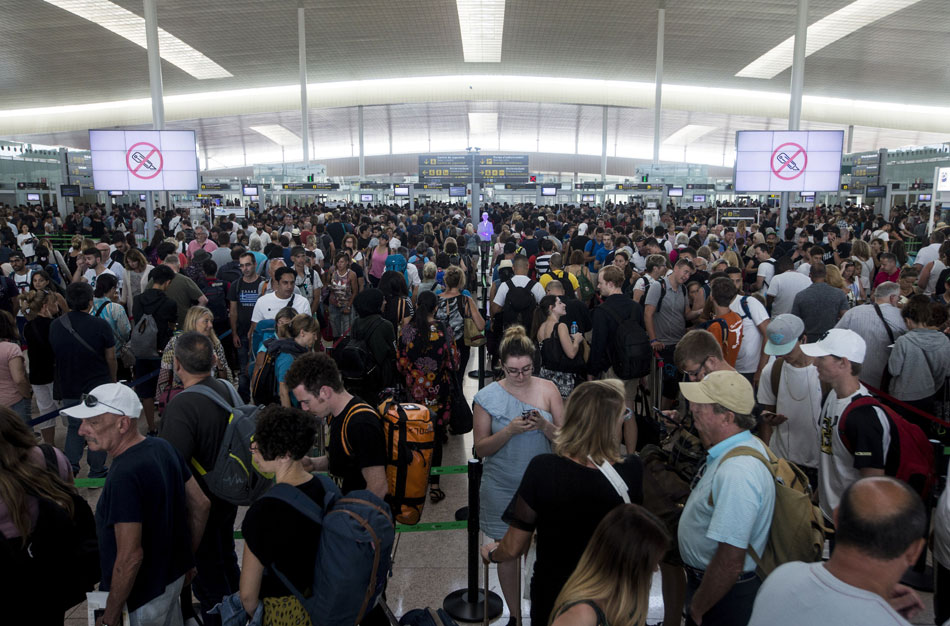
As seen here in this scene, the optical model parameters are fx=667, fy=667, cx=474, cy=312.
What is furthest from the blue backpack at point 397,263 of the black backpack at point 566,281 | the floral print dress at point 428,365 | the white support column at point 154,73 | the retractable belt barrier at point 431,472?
the white support column at point 154,73

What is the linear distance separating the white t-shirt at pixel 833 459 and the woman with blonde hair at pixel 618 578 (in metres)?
1.68

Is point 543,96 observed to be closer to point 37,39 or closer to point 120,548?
point 37,39

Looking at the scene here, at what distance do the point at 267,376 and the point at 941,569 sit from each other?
393 centimetres

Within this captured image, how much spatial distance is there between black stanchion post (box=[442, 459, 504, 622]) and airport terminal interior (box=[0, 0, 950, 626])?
2 cm

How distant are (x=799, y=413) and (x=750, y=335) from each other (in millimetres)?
1587

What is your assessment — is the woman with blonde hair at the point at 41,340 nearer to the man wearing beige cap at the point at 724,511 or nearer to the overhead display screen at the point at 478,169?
the man wearing beige cap at the point at 724,511

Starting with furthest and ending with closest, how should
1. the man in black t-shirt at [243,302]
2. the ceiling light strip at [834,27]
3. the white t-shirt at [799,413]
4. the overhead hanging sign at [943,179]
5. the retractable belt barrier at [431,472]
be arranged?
the ceiling light strip at [834,27] → the overhead hanging sign at [943,179] → the man in black t-shirt at [243,302] → the white t-shirt at [799,413] → the retractable belt barrier at [431,472]

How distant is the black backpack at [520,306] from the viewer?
653 cm

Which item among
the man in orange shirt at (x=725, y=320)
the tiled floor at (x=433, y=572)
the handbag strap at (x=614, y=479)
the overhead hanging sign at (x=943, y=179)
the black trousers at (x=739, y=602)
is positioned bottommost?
the tiled floor at (x=433, y=572)

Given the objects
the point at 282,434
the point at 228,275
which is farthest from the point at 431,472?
the point at 228,275

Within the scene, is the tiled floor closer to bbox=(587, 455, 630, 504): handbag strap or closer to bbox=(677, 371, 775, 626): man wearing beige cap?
bbox=(677, 371, 775, 626): man wearing beige cap

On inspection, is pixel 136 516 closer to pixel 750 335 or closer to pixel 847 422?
pixel 847 422

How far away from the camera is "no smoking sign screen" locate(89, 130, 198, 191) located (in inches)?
446

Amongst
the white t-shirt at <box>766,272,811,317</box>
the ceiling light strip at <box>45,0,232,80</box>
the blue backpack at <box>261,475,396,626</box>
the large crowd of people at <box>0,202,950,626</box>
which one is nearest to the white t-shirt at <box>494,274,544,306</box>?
the large crowd of people at <box>0,202,950,626</box>
